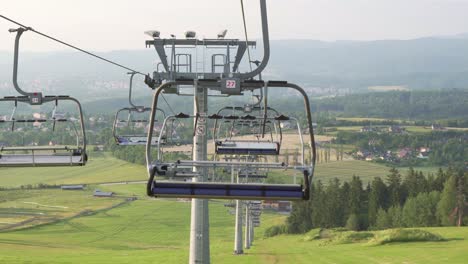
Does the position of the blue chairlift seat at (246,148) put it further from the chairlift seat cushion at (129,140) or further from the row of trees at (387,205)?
the row of trees at (387,205)

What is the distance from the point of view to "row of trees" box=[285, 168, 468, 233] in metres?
69.8

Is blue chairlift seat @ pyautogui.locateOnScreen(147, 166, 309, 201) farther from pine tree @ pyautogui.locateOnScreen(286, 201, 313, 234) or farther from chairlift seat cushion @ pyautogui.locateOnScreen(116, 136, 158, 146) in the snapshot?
pine tree @ pyautogui.locateOnScreen(286, 201, 313, 234)

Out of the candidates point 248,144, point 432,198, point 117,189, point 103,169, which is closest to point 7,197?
point 117,189

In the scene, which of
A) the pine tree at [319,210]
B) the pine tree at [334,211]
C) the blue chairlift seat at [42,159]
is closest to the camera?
the blue chairlift seat at [42,159]

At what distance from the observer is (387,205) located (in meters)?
79.4

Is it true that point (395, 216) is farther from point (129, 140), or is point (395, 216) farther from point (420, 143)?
point (420, 143)

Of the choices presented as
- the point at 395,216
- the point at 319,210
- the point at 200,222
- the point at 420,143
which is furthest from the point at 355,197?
the point at 420,143

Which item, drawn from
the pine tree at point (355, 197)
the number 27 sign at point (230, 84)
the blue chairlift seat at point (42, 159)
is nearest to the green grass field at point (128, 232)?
the pine tree at point (355, 197)

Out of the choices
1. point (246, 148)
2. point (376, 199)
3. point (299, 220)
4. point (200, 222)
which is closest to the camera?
point (200, 222)

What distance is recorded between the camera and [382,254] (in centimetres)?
4159

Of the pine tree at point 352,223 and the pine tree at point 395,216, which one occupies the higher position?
the pine tree at point 395,216

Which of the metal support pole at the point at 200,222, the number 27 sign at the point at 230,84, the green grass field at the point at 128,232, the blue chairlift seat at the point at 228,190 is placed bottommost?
the green grass field at the point at 128,232

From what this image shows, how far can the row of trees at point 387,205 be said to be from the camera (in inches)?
2746

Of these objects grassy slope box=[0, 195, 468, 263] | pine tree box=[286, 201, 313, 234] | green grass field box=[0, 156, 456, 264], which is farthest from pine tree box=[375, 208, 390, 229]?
green grass field box=[0, 156, 456, 264]
